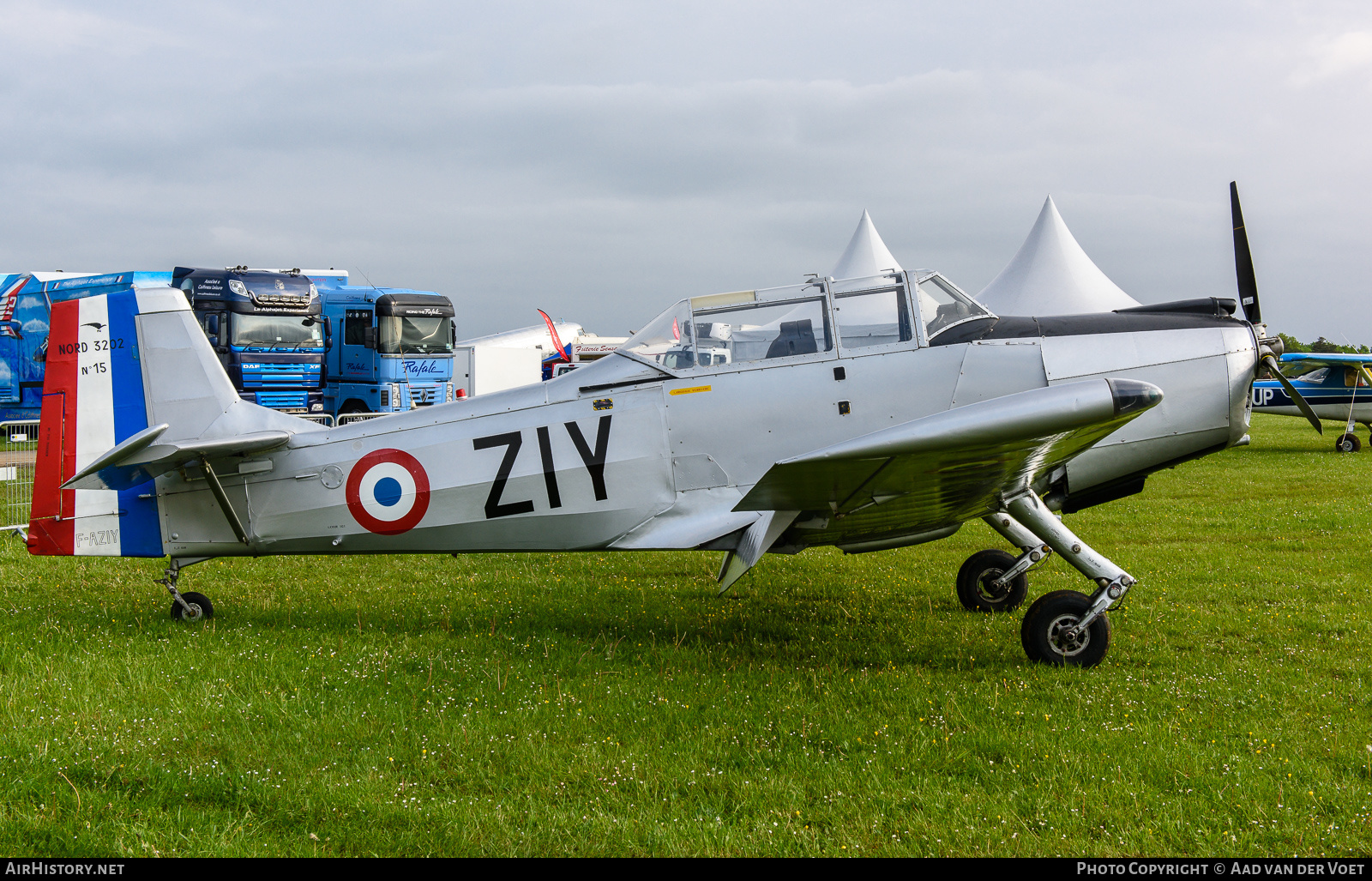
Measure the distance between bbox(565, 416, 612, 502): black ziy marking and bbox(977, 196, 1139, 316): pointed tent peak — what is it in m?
17.3

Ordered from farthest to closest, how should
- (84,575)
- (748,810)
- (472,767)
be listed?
1. (84,575)
2. (472,767)
3. (748,810)

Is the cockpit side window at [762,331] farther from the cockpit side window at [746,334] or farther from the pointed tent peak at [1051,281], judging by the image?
the pointed tent peak at [1051,281]

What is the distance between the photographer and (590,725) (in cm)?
468

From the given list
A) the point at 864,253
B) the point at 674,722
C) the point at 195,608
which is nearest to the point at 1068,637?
the point at 674,722

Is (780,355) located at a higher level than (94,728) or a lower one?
higher

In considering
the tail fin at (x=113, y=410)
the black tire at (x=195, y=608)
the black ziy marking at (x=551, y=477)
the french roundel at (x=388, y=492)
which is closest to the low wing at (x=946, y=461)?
the black ziy marking at (x=551, y=477)

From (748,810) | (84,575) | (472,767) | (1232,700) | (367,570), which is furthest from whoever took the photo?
(367,570)

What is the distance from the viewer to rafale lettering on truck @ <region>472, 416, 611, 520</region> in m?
5.90

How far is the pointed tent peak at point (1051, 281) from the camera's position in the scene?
21.3 metres

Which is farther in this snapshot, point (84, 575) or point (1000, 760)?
point (84, 575)

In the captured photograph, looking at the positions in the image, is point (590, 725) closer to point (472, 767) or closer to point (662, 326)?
point (472, 767)

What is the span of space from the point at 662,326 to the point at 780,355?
85 cm

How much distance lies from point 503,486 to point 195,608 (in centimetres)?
266

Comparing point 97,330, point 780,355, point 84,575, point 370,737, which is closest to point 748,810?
point 370,737
